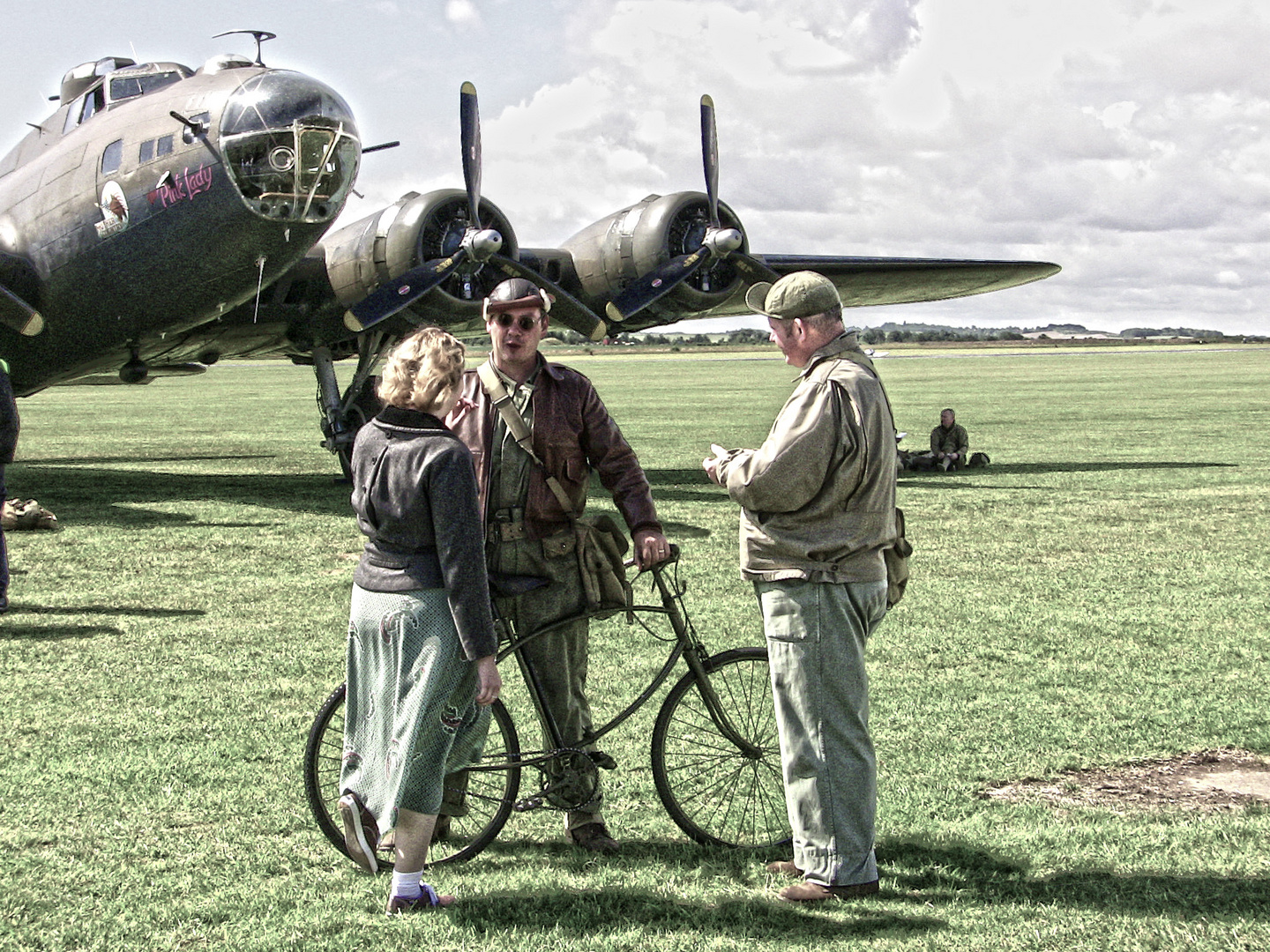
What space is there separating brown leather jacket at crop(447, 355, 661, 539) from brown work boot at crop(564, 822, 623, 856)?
1120 mm

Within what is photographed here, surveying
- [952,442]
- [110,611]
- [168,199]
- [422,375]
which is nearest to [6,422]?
[110,611]

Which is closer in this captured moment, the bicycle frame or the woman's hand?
the woman's hand

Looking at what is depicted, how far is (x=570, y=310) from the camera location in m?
18.0

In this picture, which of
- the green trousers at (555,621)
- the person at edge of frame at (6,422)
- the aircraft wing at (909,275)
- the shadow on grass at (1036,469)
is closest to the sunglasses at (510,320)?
the green trousers at (555,621)

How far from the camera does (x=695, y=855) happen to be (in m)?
4.55

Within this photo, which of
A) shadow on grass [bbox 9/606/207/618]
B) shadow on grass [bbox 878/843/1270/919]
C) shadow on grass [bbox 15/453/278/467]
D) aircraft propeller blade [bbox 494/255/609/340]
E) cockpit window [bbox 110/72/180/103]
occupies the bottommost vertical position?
shadow on grass [bbox 878/843/1270/919]

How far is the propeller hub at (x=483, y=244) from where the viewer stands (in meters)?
15.9

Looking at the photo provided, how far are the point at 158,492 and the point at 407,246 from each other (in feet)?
15.7

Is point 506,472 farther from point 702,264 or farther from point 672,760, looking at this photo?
point 702,264

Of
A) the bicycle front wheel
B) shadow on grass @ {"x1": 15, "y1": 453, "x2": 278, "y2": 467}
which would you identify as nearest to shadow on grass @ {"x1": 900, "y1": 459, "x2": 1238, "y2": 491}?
shadow on grass @ {"x1": 15, "y1": 453, "x2": 278, "y2": 467}

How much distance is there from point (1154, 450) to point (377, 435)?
63.6ft

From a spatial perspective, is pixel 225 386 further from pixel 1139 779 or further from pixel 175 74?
pixel 1139 779

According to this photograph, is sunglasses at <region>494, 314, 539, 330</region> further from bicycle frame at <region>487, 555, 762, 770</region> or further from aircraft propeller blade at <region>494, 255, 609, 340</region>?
aircraft propeller blade at <region>494, 255, 609, 340</region>

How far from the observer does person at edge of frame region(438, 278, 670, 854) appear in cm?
443
